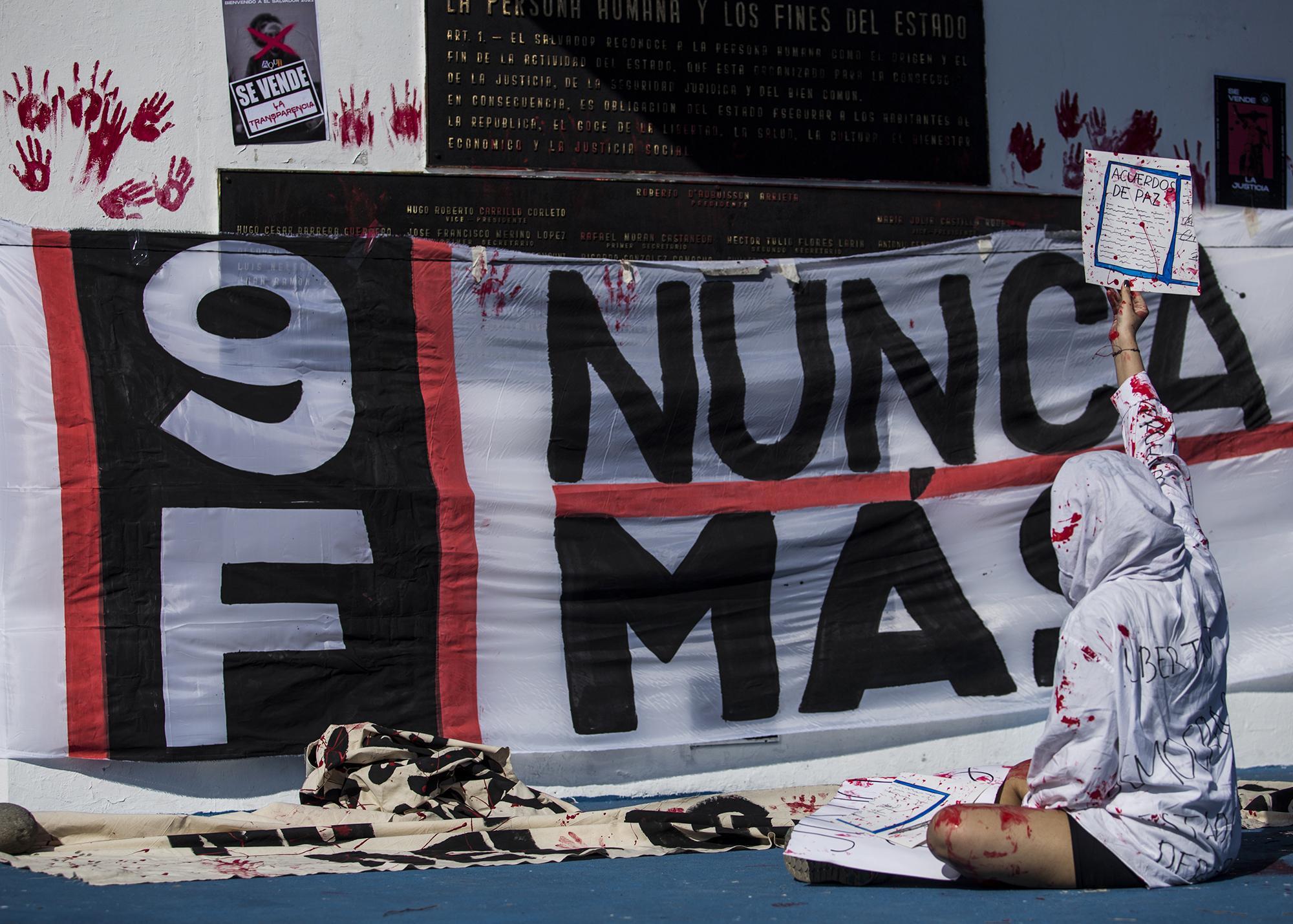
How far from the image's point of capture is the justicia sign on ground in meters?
3.98

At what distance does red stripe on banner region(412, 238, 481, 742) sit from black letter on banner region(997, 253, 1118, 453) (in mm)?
1976

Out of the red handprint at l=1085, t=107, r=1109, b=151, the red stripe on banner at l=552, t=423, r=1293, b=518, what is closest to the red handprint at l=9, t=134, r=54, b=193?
the red stripe on banner at l=552, t=423, r=1293, b=518

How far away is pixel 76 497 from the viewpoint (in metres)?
3.95

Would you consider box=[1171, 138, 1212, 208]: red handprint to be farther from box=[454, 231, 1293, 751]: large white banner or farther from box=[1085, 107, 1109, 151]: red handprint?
box=[454, 231, 1293, 751]: large white banner

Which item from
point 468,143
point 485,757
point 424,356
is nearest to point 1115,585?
point 485,757

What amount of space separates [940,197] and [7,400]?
330 cm

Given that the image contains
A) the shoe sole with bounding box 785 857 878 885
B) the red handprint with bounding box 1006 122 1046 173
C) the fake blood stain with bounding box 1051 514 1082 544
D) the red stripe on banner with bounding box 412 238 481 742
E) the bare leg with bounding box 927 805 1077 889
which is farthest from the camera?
the red handprint with bounding box 1006 122 1046 173

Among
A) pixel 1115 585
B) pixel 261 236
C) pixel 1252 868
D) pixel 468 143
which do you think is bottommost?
pixel 1252 868

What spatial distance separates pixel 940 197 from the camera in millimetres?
4773

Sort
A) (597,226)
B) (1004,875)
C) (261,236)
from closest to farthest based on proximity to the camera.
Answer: (1004,875) → (261,236) → (597,226)

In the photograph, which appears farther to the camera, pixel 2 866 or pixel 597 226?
pixel 597 226

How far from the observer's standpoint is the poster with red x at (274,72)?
4.29 m

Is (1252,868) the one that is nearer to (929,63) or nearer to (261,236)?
(929,63)

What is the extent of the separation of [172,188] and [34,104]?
1.64 ft
